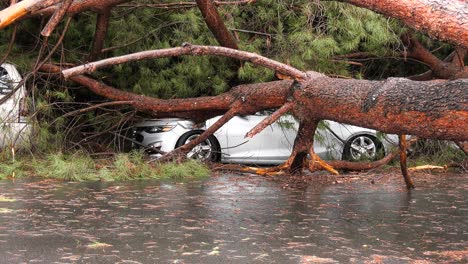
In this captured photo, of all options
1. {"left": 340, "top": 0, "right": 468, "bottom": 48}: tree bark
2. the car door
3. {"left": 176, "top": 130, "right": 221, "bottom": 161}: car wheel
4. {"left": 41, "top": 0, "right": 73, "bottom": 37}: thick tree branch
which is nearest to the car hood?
{"left": 176, "top": 130, "right": 221, "bottom": 161}: car wheel

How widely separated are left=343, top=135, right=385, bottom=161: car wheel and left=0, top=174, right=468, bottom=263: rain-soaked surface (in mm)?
2443

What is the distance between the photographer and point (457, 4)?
19.7 feet

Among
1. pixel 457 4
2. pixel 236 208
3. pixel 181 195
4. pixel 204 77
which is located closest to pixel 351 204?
pixel 236 208

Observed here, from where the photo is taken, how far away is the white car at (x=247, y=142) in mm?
12320

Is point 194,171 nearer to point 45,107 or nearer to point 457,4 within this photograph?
A: point 45,107

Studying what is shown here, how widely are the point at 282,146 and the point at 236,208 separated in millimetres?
5209

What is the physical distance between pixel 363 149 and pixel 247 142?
198cm

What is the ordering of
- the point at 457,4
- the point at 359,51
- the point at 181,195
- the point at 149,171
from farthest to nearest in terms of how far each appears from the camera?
the point at 359,51, the point at 149,171, the point at 181,195, the point at 457,4

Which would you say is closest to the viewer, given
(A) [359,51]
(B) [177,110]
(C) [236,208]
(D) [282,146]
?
(C) [236,208]

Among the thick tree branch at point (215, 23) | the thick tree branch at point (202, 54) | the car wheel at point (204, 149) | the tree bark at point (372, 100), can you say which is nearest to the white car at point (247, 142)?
the car wheel at point (204, 149)

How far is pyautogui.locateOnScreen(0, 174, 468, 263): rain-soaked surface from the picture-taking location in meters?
5.32

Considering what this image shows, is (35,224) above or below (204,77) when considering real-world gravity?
below

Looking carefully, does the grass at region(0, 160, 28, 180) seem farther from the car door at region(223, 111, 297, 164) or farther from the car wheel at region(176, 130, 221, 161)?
the car door at region(223, 111, 297, 164)

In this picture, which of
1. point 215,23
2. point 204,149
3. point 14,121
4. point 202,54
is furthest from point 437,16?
point 204,149
